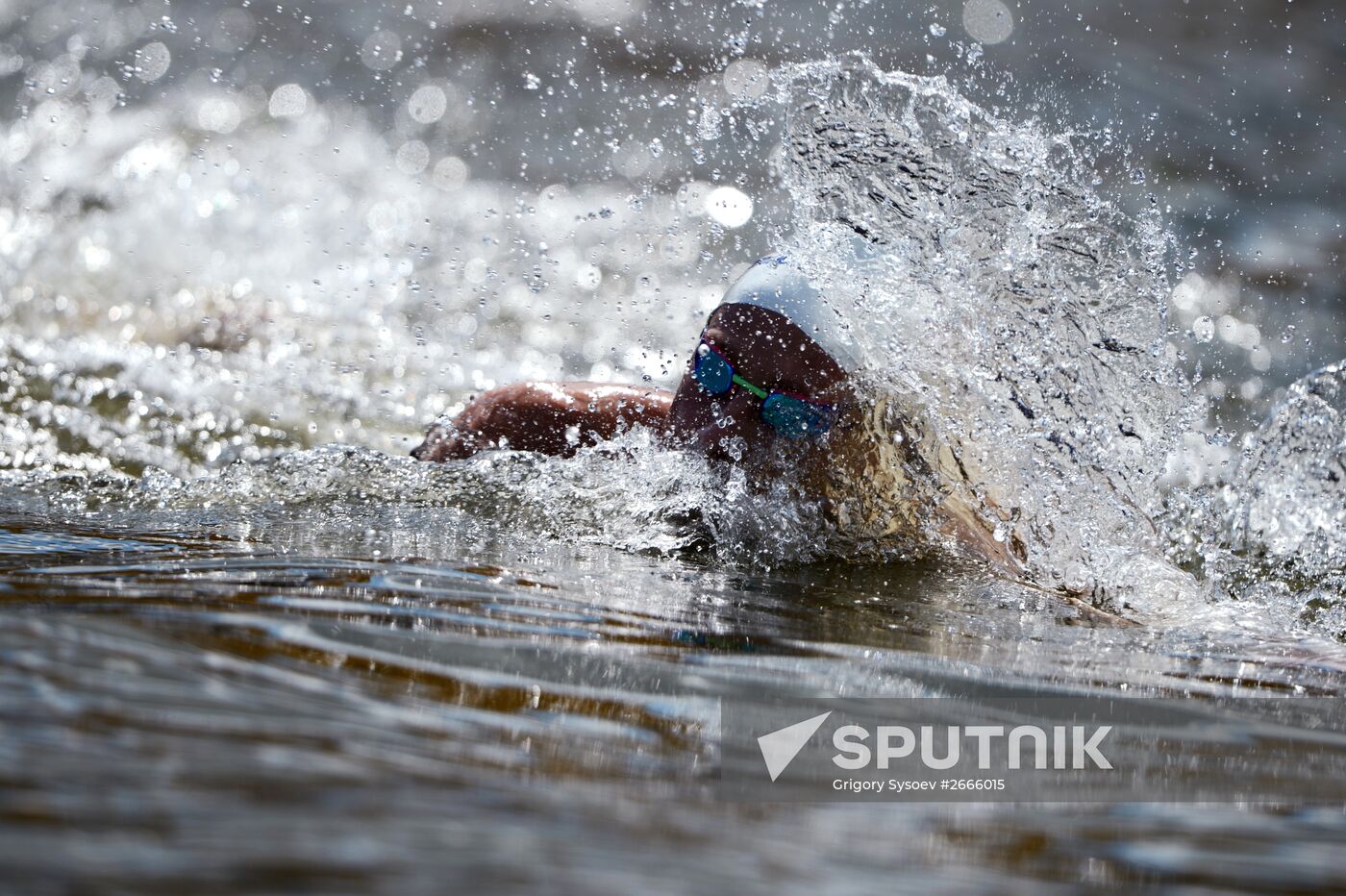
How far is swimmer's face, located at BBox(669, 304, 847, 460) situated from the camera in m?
4.12

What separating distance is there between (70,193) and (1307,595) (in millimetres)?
8321

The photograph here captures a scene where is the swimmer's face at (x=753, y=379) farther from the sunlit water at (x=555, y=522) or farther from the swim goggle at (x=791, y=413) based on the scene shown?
the sunlit water at (x=555, y=522)

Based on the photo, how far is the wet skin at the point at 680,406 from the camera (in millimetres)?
4148

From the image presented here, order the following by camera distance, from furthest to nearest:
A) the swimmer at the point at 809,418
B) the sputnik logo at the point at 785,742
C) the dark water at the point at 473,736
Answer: the swimmer at the point at 809,418, the sputnik logo at the point at 785,742, the dark water at the point at 473,736

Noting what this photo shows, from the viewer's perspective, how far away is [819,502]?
3.92m

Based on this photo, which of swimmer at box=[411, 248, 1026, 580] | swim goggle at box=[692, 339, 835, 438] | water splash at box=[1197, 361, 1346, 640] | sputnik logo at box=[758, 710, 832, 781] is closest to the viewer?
sputnik logo at box=[758, 710, 832, 781]

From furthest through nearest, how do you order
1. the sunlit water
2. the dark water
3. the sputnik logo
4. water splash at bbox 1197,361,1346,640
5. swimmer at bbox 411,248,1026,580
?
1. water splash at bbox 1197,361,1346,640
2. swimmer at bbox 411,248,1026,580
3. the sputnik logo
4. the sunlit water
5. the dark water

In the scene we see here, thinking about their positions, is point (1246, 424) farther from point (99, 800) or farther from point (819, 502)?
point (99, 800)

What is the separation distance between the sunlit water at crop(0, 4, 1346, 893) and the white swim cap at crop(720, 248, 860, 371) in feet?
0.24

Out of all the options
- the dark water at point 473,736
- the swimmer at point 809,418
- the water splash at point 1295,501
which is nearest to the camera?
the dark water at point 473,736

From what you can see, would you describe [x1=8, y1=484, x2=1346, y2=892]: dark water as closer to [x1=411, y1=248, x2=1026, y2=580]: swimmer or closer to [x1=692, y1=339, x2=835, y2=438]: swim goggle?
[x1=411, y1=248, x2=1026, y2=580]: swimmer

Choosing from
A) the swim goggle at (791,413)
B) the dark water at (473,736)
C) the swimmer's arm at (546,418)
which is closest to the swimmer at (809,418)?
the swim goggle at (791,413)

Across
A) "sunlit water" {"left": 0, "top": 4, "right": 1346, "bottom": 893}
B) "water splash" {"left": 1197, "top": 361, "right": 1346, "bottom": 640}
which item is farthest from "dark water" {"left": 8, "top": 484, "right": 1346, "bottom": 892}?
"water splash" {"left": 1197, "top": 361, "right": 1346, "bottom": 640}

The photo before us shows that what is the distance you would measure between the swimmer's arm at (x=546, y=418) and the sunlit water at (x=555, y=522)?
0.47 meters
